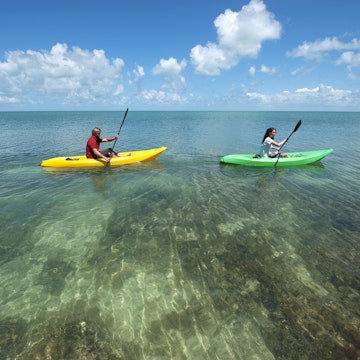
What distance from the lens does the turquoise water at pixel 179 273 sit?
170 inches

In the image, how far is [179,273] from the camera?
5.97 meters

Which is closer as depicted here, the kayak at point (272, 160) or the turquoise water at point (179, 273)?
the turquoise water at point (179, 273)

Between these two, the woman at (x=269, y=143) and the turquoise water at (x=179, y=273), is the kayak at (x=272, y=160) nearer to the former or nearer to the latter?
the woman at (x=269, y=143)

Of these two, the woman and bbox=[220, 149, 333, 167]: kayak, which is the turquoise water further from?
the woman

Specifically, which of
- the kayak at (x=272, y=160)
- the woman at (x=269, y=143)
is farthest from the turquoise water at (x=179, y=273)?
the woman at (x=269, y=143)

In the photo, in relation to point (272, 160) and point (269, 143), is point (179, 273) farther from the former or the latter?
point (269, 143)

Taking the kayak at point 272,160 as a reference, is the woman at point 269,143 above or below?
above

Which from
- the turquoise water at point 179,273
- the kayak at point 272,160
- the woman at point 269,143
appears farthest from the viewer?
the kayak at point 272,160

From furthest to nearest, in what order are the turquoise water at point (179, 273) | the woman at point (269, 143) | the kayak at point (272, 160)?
1. the kayak at point (272, 160)
2. the woman at point (269, 143)
3. the turquoise water at point (179, 273)

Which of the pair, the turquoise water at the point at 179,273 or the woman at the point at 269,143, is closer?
the turquoise water at the point at 179,273

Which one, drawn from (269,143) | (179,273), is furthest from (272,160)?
(179,273)

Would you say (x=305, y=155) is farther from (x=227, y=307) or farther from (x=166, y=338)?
(x=166, y=338)

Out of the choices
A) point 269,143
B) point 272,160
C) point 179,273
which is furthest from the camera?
point 272,160

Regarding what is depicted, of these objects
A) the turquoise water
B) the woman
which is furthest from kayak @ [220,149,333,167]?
the turquoise water
